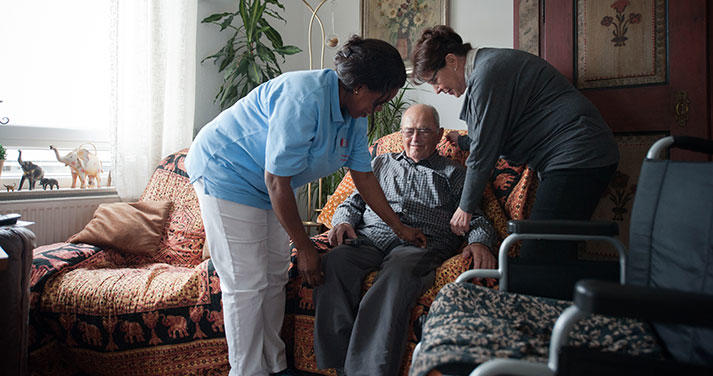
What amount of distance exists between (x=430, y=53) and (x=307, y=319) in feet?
3.55

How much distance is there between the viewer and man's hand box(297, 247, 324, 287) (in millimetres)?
1448

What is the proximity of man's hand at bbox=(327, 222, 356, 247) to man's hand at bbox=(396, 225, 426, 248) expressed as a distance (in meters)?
0.21

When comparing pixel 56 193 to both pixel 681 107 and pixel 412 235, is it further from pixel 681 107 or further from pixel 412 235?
pixel 681 107

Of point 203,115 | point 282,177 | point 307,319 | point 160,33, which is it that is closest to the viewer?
point 282,177

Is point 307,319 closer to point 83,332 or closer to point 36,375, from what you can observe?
point 83,332

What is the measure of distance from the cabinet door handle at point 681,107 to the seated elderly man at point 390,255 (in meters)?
0.87

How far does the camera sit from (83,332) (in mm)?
1644

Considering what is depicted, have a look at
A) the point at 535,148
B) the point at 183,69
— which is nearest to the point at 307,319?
the point at 535,148

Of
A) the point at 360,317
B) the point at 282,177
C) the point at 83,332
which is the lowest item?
the point at 83,332

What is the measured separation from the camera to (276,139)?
1269 mm

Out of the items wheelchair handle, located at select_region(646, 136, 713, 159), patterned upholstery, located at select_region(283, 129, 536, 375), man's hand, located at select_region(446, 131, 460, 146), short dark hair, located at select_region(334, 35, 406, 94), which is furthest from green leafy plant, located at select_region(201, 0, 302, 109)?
wheelchair handle, located at select_region(646, 136, 713, 159)

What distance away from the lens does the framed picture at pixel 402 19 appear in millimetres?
2979

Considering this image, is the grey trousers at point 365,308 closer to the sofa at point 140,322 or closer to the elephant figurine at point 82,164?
the sofa at point 140,322

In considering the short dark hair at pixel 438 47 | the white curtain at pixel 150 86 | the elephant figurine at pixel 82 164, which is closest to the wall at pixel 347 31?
the white curtain at pixel 150 86
